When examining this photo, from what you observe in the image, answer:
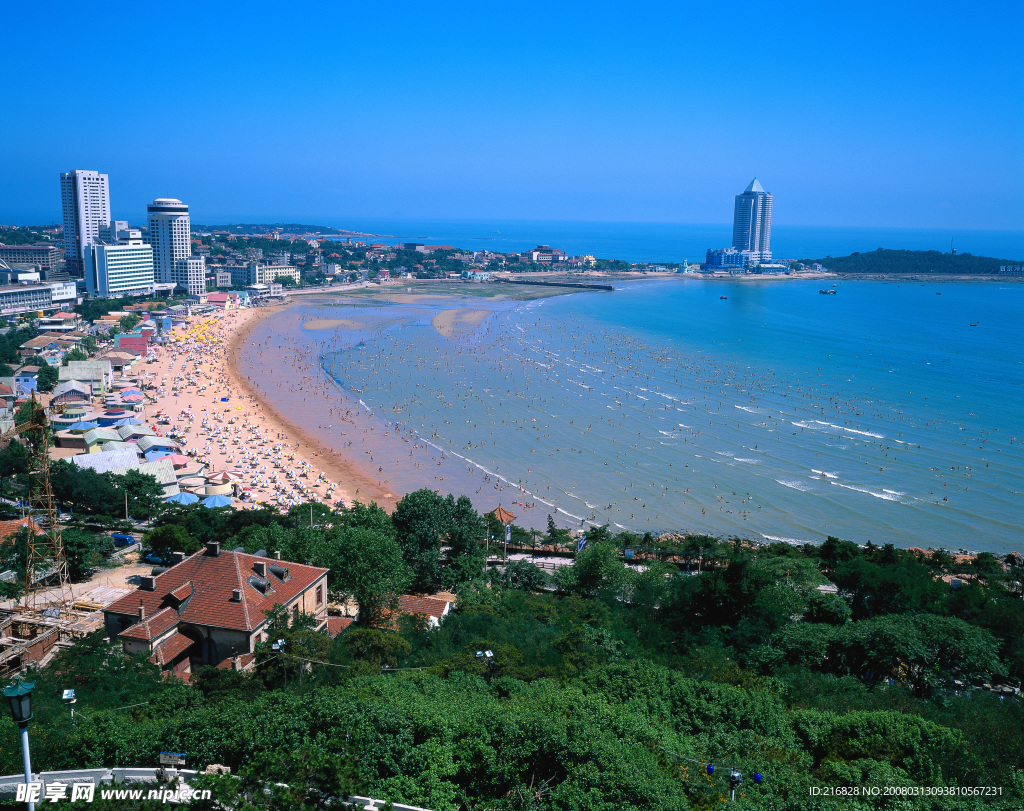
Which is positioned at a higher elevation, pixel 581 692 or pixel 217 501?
pixel 581 692

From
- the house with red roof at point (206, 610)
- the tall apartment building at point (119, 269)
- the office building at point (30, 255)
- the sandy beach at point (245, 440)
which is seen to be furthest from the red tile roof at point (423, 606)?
the office building at point (30, 255)

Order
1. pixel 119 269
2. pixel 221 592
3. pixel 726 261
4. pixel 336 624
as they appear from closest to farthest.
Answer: pixel 221 592 → pixel 336 624 → pixel 119 269 → pixel 726 261

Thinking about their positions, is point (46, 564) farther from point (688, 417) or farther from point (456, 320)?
point (456, 320)

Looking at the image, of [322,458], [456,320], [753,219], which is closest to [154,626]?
[322,458]

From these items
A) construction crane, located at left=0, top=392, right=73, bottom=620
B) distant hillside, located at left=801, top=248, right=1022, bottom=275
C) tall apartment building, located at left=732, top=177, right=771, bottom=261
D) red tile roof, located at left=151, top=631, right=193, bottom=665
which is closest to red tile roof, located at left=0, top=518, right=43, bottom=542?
construction crane, located at left=0, top=392, right=73, bottom=620

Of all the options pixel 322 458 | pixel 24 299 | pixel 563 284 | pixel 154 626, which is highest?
pixel 563 284

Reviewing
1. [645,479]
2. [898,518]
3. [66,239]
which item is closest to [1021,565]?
[898,518]

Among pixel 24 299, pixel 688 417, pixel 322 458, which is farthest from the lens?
pixel 24 299

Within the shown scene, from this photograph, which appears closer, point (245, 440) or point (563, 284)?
point (245, 440)
